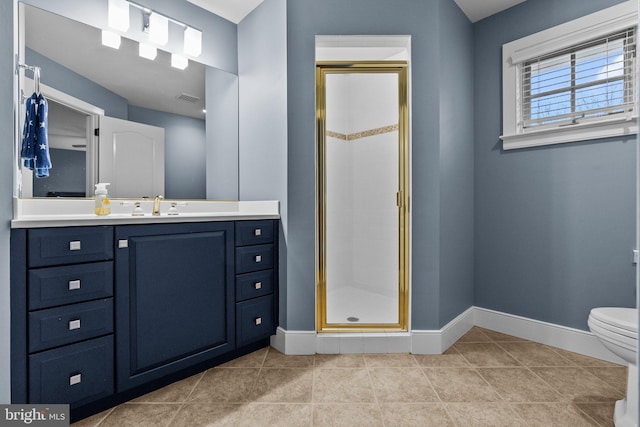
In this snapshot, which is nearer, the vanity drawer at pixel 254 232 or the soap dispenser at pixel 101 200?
the soap dispenser at pixel 101 200

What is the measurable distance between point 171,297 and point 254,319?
56 cm

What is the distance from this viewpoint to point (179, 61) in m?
2.17

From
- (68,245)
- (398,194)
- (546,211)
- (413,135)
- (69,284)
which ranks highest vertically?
(413,135)

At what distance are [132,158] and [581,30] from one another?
302 centimetres

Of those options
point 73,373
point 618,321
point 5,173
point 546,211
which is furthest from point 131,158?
point 546,211

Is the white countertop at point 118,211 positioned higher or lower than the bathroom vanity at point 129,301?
higher

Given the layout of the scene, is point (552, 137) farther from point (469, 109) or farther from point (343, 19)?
point (343, 19)

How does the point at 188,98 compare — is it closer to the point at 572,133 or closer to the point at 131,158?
the point at 131,158

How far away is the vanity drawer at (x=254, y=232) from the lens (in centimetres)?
189

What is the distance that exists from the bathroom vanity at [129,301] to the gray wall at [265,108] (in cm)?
25

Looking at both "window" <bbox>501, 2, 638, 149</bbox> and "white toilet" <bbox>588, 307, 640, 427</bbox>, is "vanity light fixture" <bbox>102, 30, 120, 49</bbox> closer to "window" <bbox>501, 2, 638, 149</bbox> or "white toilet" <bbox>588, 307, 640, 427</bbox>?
"window" <bbox>501, 2, 638, 149</bbox>

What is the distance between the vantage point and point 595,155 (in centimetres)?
196

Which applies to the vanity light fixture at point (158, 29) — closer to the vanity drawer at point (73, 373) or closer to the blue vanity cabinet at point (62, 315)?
the blue vanity cabinet at point (62, 315)

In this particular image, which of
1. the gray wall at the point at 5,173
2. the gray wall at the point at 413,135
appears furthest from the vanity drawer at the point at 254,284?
the gray wall at the point at 5,173
